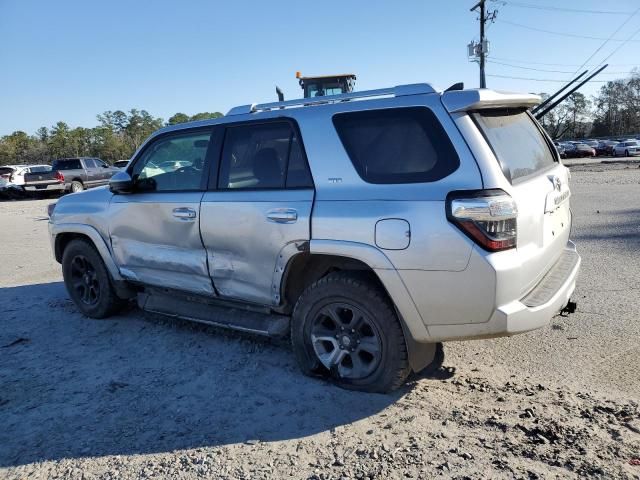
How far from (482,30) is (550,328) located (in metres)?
41.0

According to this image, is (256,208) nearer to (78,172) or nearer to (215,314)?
(215,314)

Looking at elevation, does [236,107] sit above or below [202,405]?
above

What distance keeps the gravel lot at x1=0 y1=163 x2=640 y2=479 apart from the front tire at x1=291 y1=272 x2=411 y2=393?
136 mm

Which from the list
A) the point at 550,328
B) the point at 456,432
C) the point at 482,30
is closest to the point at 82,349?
the point at 456,432

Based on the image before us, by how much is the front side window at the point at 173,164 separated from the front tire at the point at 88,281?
1075 mm

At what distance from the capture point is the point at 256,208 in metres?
3.74

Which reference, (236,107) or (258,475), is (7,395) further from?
(236,107)

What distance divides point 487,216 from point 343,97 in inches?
54.9

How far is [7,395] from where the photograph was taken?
3680 millimetres

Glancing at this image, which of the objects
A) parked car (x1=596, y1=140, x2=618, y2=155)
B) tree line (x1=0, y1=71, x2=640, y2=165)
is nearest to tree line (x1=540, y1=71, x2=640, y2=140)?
tree line (x1=0, y1=71, x2=640, y2=165)

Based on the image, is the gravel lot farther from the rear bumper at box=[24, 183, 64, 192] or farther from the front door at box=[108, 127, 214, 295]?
the rear bumper at box=[24, 183, 64, 192]

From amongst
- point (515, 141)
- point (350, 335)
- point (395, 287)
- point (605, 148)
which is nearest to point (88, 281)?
point (350, 335)

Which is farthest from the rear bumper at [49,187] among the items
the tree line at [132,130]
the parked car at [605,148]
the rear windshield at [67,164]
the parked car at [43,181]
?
the parked car at [605,148]

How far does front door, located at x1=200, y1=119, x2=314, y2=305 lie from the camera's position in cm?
358
